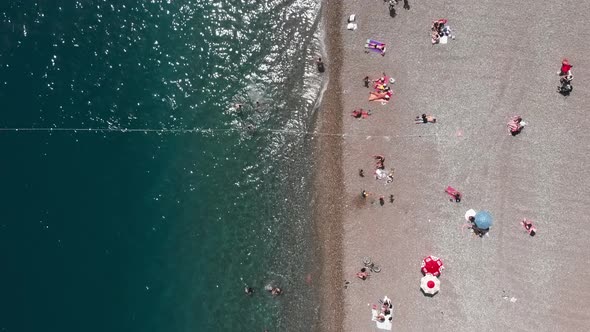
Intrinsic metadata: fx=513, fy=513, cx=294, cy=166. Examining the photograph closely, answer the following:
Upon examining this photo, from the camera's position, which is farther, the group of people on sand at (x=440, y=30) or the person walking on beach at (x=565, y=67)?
the group of people on sand at (x=440, y=30)

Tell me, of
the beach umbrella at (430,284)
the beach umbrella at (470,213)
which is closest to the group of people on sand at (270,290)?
the beach umbrella at (430,284)

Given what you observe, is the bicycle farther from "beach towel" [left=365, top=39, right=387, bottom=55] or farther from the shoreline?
"beach towel" [left=365, top=39, right=387, bottom=55]

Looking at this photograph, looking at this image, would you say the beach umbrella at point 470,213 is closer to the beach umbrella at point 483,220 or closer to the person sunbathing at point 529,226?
the beach umbrella at point 483,220

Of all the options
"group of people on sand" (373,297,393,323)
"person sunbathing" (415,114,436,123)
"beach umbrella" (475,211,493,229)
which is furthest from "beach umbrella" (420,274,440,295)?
"person sunbathing" (415,114,436,123)

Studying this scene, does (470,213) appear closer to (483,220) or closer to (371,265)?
(483,220)

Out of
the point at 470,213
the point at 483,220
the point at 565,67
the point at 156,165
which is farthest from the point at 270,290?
the point at 565,67

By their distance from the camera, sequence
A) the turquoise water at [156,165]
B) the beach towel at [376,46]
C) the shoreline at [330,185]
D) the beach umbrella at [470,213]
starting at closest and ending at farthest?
the beach towel at [376,46], the beach umbrella at [470,213], the shoreline at [330,185], the turquoise water at [156,165]

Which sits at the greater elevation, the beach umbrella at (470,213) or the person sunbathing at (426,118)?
the person sunbathing at (426,118)

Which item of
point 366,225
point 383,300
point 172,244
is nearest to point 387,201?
point 366,225
